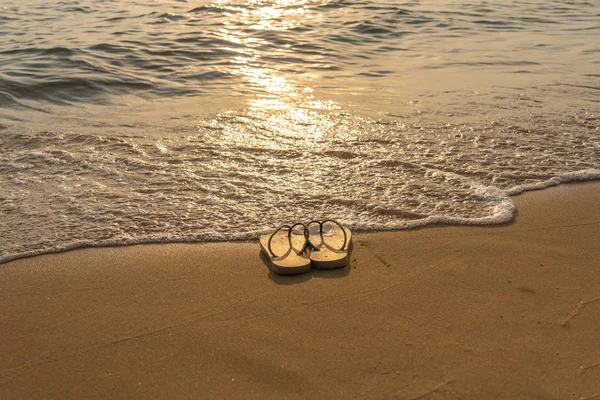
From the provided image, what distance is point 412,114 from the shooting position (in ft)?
17.6

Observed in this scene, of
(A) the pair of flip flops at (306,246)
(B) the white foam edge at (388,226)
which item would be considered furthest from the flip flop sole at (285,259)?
(B) the white foam edge at (388,226)

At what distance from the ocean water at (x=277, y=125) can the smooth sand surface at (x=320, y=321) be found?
284 millimetres

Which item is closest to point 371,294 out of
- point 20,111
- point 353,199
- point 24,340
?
point 353,199

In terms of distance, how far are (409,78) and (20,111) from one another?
3742 millimetres

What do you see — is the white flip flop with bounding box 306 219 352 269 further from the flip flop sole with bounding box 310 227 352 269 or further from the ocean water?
the ocean water

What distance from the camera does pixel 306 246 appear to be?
3193 millimetres

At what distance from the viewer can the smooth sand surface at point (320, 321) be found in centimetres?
225

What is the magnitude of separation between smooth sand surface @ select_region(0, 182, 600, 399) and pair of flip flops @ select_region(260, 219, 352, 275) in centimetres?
7

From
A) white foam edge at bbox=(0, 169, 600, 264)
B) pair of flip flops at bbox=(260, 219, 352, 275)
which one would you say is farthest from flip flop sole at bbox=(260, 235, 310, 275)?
white foam edge at bbox=(0, 169, 600, 264)

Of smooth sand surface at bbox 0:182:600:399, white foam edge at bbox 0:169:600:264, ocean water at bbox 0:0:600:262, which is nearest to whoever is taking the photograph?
smooth sand surface at bbox 0:182:600:399

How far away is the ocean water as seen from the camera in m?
3.62

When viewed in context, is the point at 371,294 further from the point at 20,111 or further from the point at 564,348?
the point at 20,111

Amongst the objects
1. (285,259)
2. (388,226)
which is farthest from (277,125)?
(285,259)

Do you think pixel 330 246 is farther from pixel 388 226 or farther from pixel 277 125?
pixel 277 125
